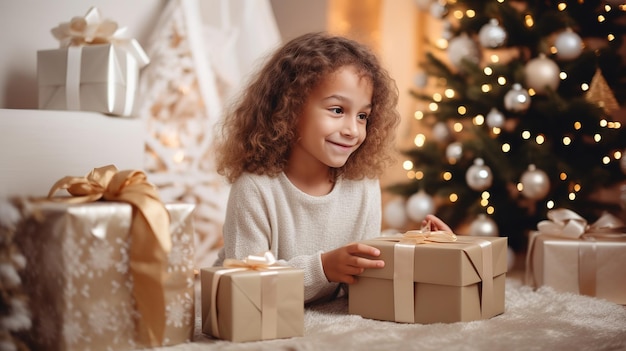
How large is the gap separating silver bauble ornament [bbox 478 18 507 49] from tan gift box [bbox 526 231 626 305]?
3.07 feet

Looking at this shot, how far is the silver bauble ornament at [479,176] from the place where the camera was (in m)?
2.63

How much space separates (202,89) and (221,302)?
4.52 ft

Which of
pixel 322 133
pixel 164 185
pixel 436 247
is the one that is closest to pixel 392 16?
pixel 164 185

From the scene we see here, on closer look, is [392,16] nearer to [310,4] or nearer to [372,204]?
[310,4]

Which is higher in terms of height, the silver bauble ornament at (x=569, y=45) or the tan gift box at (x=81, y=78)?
the silver bauble ornament at (x=569, y=45)

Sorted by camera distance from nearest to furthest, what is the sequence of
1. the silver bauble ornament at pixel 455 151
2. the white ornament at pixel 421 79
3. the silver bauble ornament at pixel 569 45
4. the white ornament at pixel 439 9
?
1. the silver bauble ornament at pixel 569 45
2. the silver bauble ornament at pixel 455 151
3. the white ornament at pixel 439 9
4. the white ornament at pixel 421 79

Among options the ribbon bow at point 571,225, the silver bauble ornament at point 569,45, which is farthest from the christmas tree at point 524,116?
the ribbon bow at point 571,225

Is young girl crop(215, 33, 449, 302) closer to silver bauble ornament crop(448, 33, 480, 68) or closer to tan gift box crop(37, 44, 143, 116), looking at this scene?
tan gift box crop(37, 44, 143, 116)

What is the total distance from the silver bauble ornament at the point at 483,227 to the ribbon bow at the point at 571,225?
0.45 m

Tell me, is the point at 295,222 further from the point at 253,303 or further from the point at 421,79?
the point at 421,79

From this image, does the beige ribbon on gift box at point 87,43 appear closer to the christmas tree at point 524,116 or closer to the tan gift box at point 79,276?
the tan gift box at point 79,276

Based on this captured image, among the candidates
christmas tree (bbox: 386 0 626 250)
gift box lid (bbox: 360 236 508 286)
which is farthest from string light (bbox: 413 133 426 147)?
gift box lid (bbox: 360 236 508 286)

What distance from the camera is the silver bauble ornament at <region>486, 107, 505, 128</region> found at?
265 centimetres

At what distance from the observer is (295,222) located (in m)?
1.83
